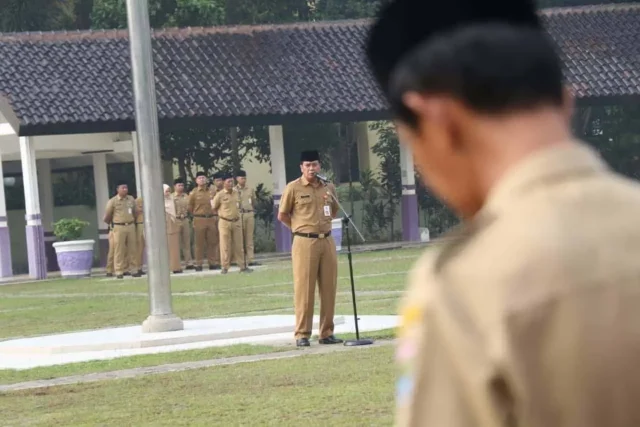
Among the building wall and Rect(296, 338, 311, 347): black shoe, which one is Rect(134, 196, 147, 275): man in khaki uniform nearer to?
the building wall

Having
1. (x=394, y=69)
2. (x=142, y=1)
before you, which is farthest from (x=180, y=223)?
(x=394, y=69)

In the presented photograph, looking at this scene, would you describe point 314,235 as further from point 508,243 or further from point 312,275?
point 508,243

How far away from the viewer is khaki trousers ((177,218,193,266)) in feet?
113

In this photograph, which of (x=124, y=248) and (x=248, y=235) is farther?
(x=124, y=248)

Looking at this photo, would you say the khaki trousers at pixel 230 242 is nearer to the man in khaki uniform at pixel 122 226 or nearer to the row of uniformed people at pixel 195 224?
the row of uniformed people at pixel 195 224

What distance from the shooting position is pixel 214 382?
1327cm

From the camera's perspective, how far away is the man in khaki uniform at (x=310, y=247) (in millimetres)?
15648

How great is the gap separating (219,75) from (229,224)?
6358mm

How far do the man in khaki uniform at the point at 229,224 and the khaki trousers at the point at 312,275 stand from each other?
15995 millimetres

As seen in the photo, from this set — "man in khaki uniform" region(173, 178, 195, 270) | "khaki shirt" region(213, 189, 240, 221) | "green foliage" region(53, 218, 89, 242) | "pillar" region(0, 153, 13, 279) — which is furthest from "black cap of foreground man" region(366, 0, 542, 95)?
"pillar" region(0, 153, 13, 279)

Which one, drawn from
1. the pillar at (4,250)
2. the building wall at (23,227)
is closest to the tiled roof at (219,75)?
the pillar at (4,250)

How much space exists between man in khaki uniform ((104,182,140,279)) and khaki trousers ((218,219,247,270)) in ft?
8.22

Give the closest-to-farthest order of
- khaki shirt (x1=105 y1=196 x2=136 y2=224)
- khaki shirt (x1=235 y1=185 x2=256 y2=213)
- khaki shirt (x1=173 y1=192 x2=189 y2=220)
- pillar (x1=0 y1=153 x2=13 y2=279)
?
1. khaki shirt (x1=235 y1=185 x2=256 y2=213)
2. khaki shirt (x1=105 y1=196 x2=136 y2=224)
3. khaki shirt (x1=173 y1=192 x2=189 y2=220)
4. pillar (x1=0 y1=153 x2=13 y2=279)

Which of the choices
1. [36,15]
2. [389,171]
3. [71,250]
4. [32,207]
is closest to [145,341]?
[71,250]
